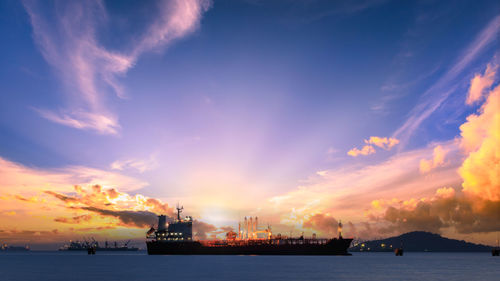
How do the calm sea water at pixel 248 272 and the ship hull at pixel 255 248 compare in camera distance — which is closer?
the calm sea water at pixel 248 272

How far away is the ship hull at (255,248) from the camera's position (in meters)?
136

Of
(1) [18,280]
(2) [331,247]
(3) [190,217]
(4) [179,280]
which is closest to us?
(4) [179,280]

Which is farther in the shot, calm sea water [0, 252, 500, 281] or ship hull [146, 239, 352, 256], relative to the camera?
ship hull [146, 239, 352, 256]

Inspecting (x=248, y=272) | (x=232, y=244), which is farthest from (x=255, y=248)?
(x=248, y=272)

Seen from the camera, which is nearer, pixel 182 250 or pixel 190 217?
pixel 182 250

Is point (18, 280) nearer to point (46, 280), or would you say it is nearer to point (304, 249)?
point (46, 280)

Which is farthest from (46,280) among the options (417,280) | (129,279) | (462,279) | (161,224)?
(161,224)

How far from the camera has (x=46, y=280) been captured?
68.8 meters

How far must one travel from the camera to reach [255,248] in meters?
147

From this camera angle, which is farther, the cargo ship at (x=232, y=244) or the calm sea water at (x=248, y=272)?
the cargo ship at (x=232, y=244)

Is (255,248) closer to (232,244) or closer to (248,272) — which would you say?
(232,244)

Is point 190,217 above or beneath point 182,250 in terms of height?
above

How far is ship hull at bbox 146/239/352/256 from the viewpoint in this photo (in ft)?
447

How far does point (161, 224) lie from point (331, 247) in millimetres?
74509
